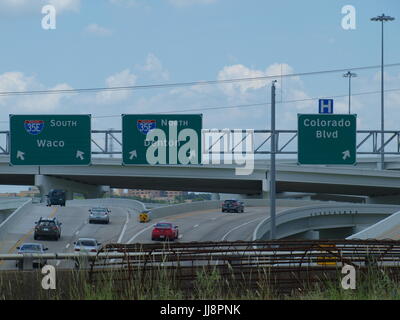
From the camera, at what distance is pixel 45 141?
4334cm

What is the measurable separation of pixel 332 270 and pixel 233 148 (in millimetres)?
38658

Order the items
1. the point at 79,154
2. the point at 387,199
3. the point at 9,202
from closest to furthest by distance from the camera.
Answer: the point at 79,154
the point at 9,202
the point at 387,199

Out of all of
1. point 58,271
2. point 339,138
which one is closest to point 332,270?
point 58,271

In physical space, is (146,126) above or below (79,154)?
above

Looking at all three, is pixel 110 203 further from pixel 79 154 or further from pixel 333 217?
pixel 79 154

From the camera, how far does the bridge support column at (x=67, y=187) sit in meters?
109

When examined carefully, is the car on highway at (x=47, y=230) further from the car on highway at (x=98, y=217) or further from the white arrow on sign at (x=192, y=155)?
the white arrow on sign at (x=192, y=155)

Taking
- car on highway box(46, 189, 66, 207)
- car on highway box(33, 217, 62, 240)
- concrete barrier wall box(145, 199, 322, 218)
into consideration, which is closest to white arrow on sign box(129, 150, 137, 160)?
car on highway box(33, 217, 62, 240)

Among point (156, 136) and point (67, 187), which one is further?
point (67, 187)

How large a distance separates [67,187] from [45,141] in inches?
3034

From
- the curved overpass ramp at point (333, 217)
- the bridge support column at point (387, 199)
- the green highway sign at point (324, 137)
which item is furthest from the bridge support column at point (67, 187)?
the green highway sign at point (324, 137)

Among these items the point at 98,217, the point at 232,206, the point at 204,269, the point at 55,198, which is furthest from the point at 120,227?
the point at 204,269

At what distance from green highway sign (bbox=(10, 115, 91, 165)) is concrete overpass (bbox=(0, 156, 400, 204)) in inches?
2240
